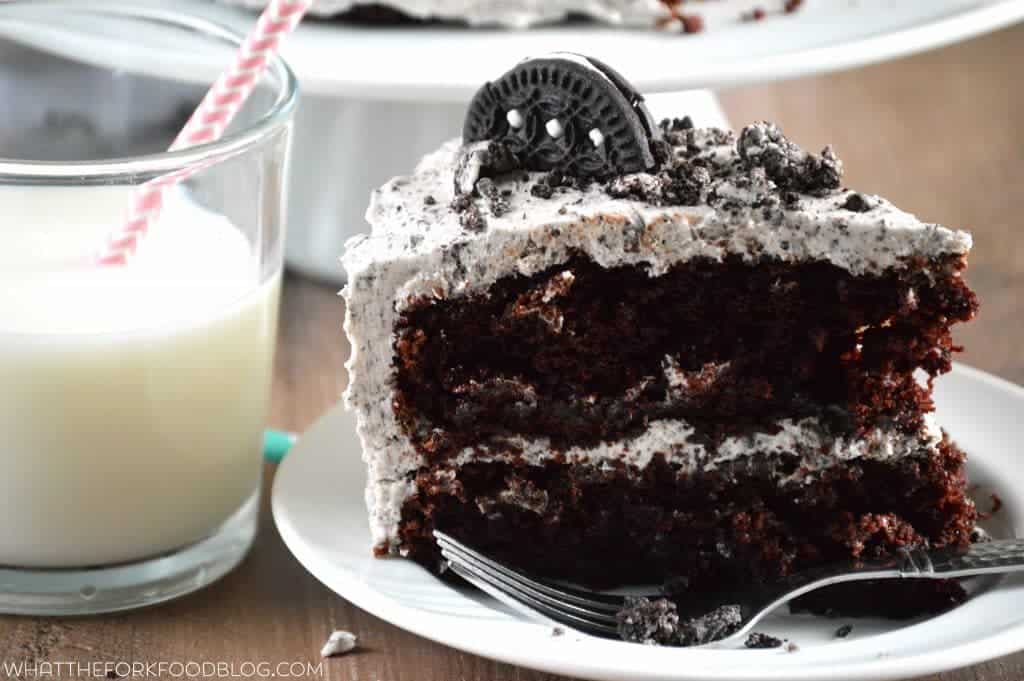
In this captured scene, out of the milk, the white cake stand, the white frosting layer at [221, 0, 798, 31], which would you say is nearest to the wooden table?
the milk

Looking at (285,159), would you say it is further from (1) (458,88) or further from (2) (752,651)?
(2) (752,651)

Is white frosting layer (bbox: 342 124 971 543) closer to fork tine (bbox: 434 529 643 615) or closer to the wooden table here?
fork tine (bbox: 434 529 643 615)

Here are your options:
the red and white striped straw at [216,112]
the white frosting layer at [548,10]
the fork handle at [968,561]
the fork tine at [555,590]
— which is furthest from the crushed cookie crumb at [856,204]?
the white frosting layer at [548,10]

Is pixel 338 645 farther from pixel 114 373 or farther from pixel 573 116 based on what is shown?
pixel 573 116

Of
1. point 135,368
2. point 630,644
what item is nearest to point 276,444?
point 135,368

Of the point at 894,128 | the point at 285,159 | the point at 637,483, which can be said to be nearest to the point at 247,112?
the point at 285,159

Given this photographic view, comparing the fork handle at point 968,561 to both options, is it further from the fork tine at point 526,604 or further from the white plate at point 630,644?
the fork tine at point 526,604
